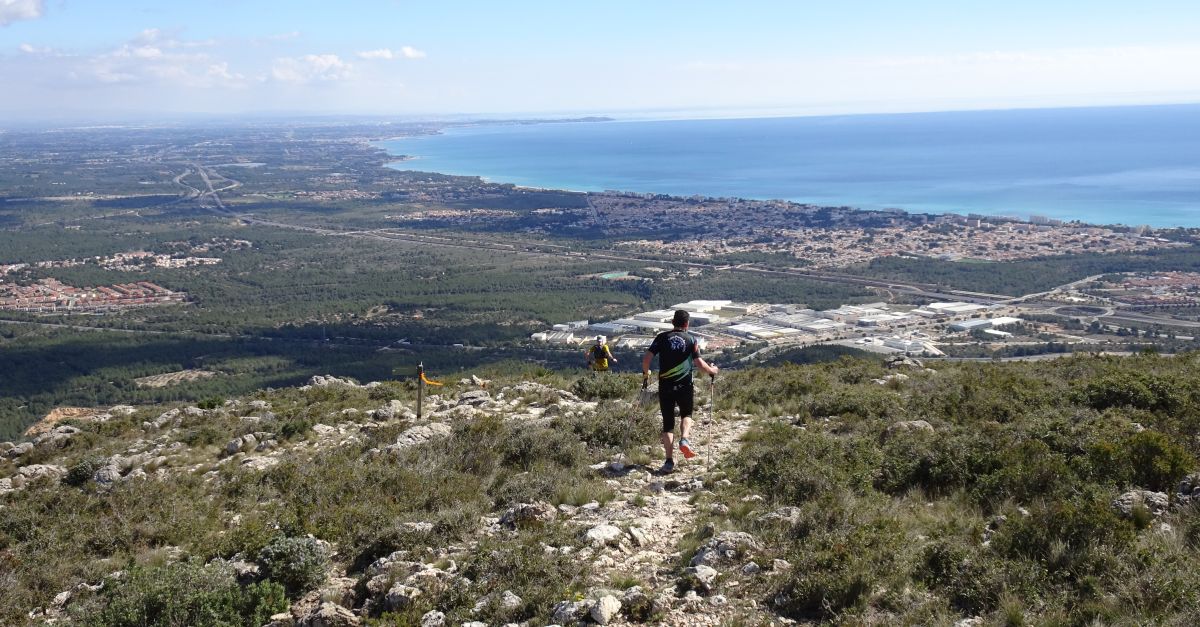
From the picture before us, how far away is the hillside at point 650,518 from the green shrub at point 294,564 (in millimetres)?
26

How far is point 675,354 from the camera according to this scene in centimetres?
837

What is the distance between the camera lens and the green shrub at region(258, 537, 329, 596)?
6383 millimetres

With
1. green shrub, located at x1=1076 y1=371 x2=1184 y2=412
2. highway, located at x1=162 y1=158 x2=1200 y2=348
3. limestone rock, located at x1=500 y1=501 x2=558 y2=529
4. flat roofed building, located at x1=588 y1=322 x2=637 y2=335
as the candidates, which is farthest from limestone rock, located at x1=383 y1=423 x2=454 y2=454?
highway, located at x1=162 y1=158 x2=1200 y2=348

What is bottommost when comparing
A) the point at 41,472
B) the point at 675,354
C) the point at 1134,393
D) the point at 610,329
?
the point at 610,329

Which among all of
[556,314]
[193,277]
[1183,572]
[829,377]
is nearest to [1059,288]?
[556,314]

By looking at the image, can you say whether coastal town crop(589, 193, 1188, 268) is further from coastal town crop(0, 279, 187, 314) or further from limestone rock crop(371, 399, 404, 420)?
limestone rock crop(371, 399, 404, 420)

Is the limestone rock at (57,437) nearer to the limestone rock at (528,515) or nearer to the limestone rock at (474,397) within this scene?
A: the limestone rock at (474,397)

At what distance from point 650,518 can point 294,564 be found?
3.04 m

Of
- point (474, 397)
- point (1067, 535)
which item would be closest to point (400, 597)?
point (1067, 535)

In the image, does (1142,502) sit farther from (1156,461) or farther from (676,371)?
(676,371)

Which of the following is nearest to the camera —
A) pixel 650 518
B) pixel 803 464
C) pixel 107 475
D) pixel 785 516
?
pixel 785 516

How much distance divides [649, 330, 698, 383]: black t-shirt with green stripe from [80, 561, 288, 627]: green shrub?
423 cm

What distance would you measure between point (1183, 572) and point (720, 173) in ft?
623

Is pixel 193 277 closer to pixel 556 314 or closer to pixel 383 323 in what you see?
pixel 383 323
